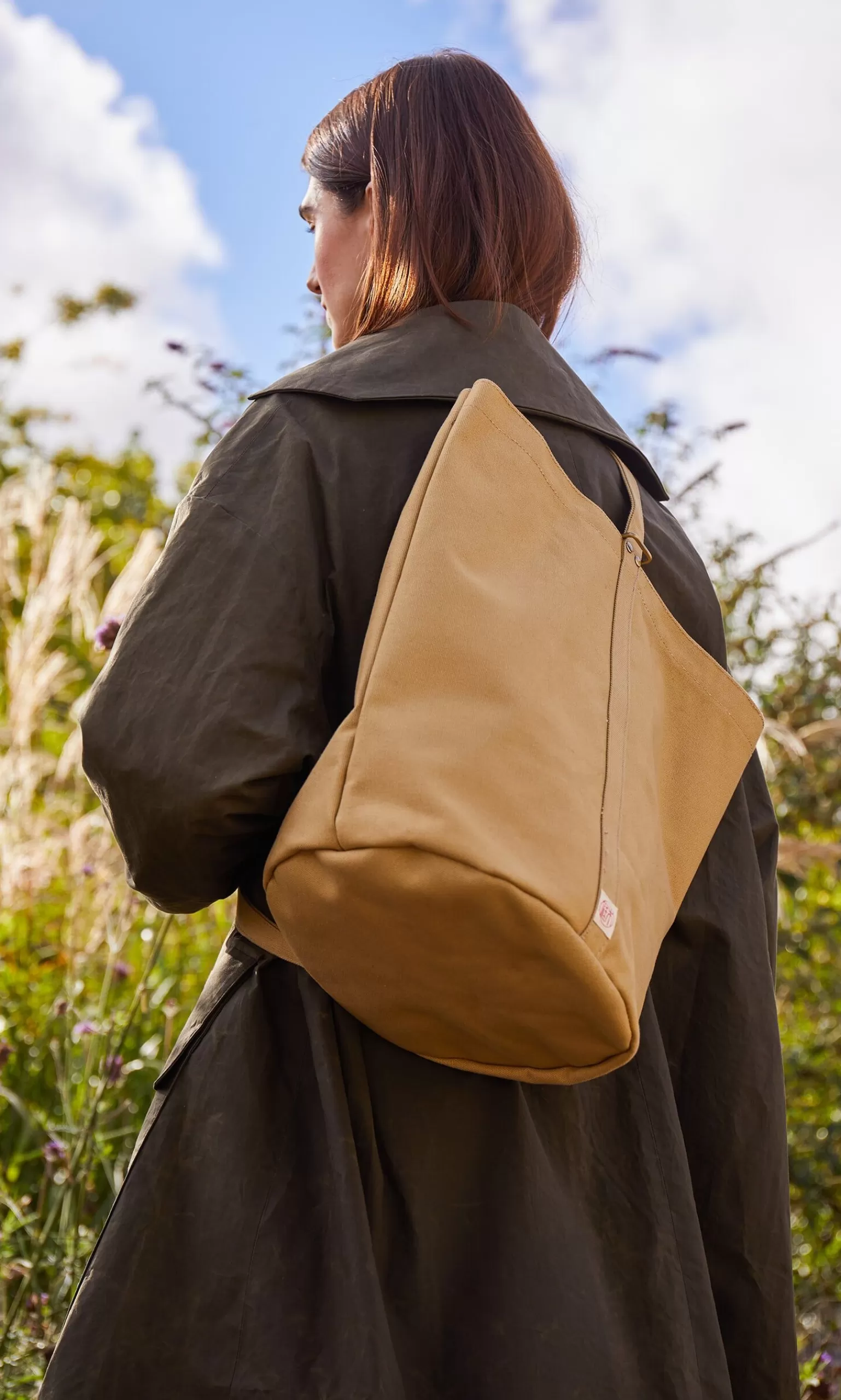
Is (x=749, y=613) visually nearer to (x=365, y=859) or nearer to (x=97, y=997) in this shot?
(x=97, y=997)

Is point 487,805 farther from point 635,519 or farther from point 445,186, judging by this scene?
point 445,186

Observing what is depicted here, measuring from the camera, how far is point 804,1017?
326cm

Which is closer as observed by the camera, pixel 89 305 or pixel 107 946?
pixel 107 946

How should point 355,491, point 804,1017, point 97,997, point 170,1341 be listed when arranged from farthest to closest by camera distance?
point 804,1017 < point 97,997 < point 355,491 < point 170,1341

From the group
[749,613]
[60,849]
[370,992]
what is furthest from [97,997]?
[370,992]

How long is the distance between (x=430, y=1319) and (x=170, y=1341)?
8.5 inches

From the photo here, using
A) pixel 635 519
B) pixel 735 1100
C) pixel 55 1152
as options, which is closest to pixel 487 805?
pixel 635 519

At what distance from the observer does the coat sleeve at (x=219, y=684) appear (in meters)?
0.95

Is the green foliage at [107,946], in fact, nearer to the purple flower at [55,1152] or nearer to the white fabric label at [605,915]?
the purple flower at [55,1152]

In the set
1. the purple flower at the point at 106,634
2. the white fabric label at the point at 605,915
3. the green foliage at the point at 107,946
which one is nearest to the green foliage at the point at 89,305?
the green foliage at the point at 107,946

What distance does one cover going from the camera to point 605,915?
3.03ft

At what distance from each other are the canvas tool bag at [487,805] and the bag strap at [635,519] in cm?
10

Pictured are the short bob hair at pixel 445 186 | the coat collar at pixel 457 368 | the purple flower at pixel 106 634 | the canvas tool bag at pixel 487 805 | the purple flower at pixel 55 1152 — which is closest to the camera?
the canvas tool bag at pixel 487 805

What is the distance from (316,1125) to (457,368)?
0.70 m
